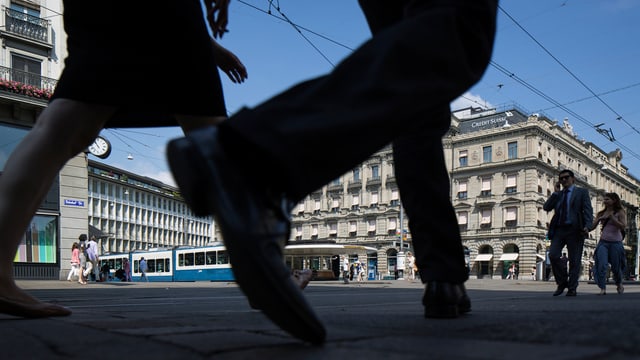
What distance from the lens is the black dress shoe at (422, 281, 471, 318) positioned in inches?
74.5

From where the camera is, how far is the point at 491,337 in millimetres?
1238

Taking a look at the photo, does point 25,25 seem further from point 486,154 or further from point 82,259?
point 486,154

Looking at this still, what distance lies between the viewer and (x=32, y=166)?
75.2 inches

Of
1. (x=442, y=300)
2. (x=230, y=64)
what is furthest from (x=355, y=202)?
(x=442, y=300)

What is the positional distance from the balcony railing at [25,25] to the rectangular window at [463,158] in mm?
42565

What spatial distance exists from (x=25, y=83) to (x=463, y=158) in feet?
144

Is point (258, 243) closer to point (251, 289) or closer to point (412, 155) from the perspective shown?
point (251, 289)

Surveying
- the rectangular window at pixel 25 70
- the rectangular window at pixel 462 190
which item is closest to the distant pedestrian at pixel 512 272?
the rectangular window at pixel 462 190

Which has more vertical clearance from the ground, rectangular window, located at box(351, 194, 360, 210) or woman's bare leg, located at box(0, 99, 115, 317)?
rectangular window, located at box(351, 194, 360, 210)

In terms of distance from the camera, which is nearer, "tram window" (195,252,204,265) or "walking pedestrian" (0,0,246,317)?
"walking pedestrian" (0,0,246,317)

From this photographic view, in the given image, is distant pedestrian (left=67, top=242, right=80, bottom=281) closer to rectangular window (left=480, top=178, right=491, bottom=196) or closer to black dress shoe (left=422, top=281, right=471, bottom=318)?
black dress shoe (left=422, top=281, right=471, bottom=318)

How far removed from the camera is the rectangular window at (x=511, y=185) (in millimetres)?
51812

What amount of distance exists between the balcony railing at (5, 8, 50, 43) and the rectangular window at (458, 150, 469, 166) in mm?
42565

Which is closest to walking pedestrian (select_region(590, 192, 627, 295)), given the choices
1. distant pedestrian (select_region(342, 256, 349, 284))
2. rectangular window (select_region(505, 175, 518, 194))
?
distant pedestrian (select_region(342, 256, 349, 284))
